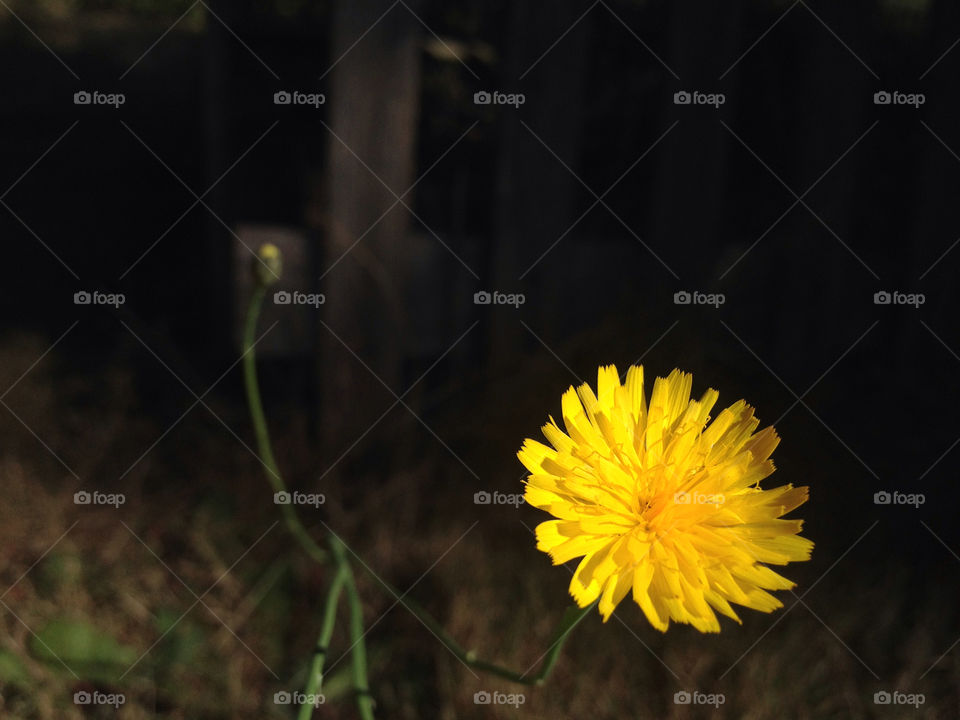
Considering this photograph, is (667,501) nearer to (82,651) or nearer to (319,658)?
(319,658)

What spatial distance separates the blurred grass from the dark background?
0.04 feet

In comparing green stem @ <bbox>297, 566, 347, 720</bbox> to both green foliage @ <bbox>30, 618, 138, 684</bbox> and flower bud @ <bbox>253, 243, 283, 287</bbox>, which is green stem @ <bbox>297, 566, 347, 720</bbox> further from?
→ green foliage @ <bbox>30, 618, 138, 684</bbox>

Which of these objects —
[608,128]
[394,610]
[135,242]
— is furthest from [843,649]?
[135,242]

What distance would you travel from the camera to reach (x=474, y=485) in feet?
7.12

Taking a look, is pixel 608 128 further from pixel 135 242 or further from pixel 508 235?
pixel 135 242

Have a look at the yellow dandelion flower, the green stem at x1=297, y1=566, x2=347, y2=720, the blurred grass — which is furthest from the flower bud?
the blurred grass

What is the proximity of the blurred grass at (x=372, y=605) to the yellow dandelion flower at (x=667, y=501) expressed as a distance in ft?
2.25

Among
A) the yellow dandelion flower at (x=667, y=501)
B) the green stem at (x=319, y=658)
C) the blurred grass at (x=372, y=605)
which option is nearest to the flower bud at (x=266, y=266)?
the green stem at (x=319, y=658)

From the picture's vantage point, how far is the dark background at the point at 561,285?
6.88ft

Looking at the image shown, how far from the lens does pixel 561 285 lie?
255 cm

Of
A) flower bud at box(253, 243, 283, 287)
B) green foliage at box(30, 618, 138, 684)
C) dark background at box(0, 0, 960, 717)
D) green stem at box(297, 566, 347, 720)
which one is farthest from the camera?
dark background at box(0, 0, 960, 717)

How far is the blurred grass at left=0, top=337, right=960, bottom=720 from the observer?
1.57 m

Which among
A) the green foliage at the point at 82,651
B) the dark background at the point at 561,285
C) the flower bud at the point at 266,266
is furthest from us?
the dark background at the point at 561,285

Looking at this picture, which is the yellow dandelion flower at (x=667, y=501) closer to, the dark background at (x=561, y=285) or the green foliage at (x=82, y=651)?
the dark background at (x=561, y=285)
